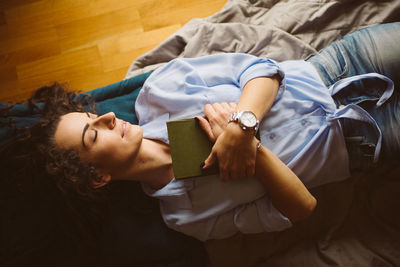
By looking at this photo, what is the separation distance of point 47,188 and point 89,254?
0.34 metres

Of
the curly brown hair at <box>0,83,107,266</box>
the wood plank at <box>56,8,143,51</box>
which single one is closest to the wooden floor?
the wood plank at <box>56,8,143,51</box>

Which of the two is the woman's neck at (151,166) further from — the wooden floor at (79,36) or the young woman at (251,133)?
the wooden floor at (79,36)

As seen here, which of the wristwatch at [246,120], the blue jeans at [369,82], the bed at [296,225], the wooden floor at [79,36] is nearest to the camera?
the wristwatch at [246,120]

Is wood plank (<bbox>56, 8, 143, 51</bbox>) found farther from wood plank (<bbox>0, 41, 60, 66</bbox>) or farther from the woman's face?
the woman's face

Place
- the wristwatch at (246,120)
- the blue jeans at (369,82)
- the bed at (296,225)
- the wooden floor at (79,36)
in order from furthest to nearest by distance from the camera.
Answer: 1. the wooden floor at (79,36)
2. the bed at (296,225)
3. the blue jeans at (369,82)
4. the wristwatch at (246,120)

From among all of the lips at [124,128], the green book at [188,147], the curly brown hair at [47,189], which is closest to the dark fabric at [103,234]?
the curly brown hair at [47,189]

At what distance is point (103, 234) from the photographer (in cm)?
104

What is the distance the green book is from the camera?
0.81 meters

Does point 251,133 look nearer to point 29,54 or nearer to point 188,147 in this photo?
point 188,147

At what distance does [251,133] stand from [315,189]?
52 centimetres

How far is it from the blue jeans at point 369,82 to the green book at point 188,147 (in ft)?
1.84

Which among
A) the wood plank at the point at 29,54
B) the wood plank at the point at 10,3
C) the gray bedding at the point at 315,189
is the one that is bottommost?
the gray bedding at the point at 315,189

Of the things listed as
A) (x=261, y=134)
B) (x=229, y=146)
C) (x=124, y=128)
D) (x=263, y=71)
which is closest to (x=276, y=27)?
(x=263, y=71)

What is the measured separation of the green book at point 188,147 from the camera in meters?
0.81
